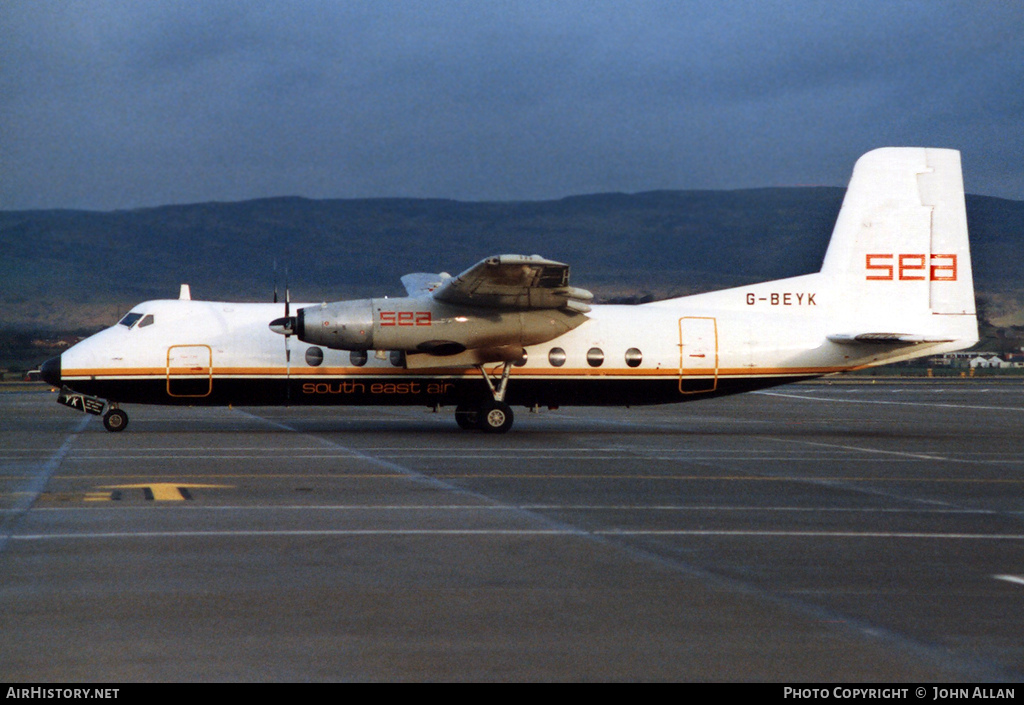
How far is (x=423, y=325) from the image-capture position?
23.4 metres

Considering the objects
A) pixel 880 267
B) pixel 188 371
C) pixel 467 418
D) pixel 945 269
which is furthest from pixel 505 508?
pixel 945 269

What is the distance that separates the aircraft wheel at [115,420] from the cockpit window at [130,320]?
1.96 m

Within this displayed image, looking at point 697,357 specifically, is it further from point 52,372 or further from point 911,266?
point 52,372

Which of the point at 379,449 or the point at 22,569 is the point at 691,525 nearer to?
the point at 22,569

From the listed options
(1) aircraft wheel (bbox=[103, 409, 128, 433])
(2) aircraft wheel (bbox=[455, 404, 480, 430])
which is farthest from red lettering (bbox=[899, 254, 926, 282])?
(1) aircraft wheel (bbox=[103, 409, 128, 433])

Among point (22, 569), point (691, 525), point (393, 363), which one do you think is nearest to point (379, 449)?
point (393, 363)

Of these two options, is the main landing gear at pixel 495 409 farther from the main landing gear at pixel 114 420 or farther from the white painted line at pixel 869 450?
the main landing gear at pixel 114 420

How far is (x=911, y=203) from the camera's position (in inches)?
1026

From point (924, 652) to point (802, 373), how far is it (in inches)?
775

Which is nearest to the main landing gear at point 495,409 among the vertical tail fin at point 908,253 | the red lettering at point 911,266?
the vertical tail fin at point 908,253

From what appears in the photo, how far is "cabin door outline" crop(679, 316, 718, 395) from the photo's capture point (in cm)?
2527

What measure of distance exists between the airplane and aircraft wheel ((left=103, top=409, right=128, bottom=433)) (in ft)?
0.11

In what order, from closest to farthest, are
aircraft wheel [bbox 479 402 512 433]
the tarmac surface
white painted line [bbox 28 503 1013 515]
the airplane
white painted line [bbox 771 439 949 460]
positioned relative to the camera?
the tarmac surface → white painted line [bbox 28 503 1013 515] → white painted line [bbox 771 439 949 460] → the airplane → aircraft wheel [bbox 479 402 512 433]

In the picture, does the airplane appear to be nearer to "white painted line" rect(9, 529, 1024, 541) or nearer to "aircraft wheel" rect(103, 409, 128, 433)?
"aircraft wheel" rect(103, 409, 128, 433)
